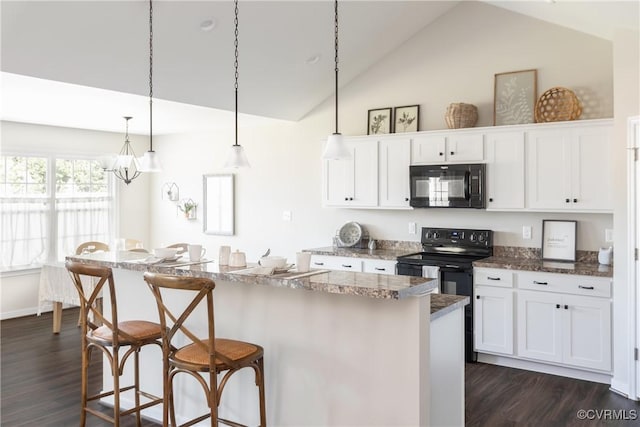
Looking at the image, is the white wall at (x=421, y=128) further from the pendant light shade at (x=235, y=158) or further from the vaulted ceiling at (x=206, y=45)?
the pendant light shade at (x=235, y=158)

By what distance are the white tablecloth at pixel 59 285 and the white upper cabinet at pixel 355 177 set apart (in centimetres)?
275

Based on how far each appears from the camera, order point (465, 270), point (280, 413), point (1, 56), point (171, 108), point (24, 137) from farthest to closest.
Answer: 1. point (24, 137)
2. point (171, 108)
3. point (465, 270)
4. point (1, 56)
5. point (280, 413)

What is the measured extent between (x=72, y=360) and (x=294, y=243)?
279 centimetres

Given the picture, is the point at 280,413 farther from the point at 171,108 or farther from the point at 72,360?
the point at 171,108

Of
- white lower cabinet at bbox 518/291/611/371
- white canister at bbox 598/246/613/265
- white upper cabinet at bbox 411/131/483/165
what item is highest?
white upper cabinet at bbox 411/131/483/165

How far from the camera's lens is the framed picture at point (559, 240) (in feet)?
16.0

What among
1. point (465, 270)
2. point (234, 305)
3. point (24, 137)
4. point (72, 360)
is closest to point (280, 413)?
point (234, 305)

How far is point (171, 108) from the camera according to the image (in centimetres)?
580

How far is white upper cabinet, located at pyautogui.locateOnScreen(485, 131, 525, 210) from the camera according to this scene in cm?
490

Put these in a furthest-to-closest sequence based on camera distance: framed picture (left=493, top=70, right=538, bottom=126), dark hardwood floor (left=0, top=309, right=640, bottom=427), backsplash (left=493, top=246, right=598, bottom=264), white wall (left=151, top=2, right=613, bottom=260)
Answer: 1. framed picture (left=493, top=70, right=538, bottom=126)
2. white wall (left=151, top=2, right=613, bottom=260)
3. backsplash (left=493, top=246, right=598, bottom=264)
4. dark hardwood floor (left=0, top=309, right=640, bottom=427)

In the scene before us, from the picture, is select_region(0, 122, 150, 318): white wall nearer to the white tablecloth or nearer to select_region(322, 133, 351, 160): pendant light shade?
the white tablecloth

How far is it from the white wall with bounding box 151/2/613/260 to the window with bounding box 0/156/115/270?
3.09ft

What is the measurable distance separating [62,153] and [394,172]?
4.37 meters

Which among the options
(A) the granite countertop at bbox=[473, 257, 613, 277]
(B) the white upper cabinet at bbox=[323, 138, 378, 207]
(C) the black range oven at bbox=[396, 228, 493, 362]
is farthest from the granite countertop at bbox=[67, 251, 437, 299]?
(B) the white upper cabinet at bbox=[323, 138, 378, 207]
